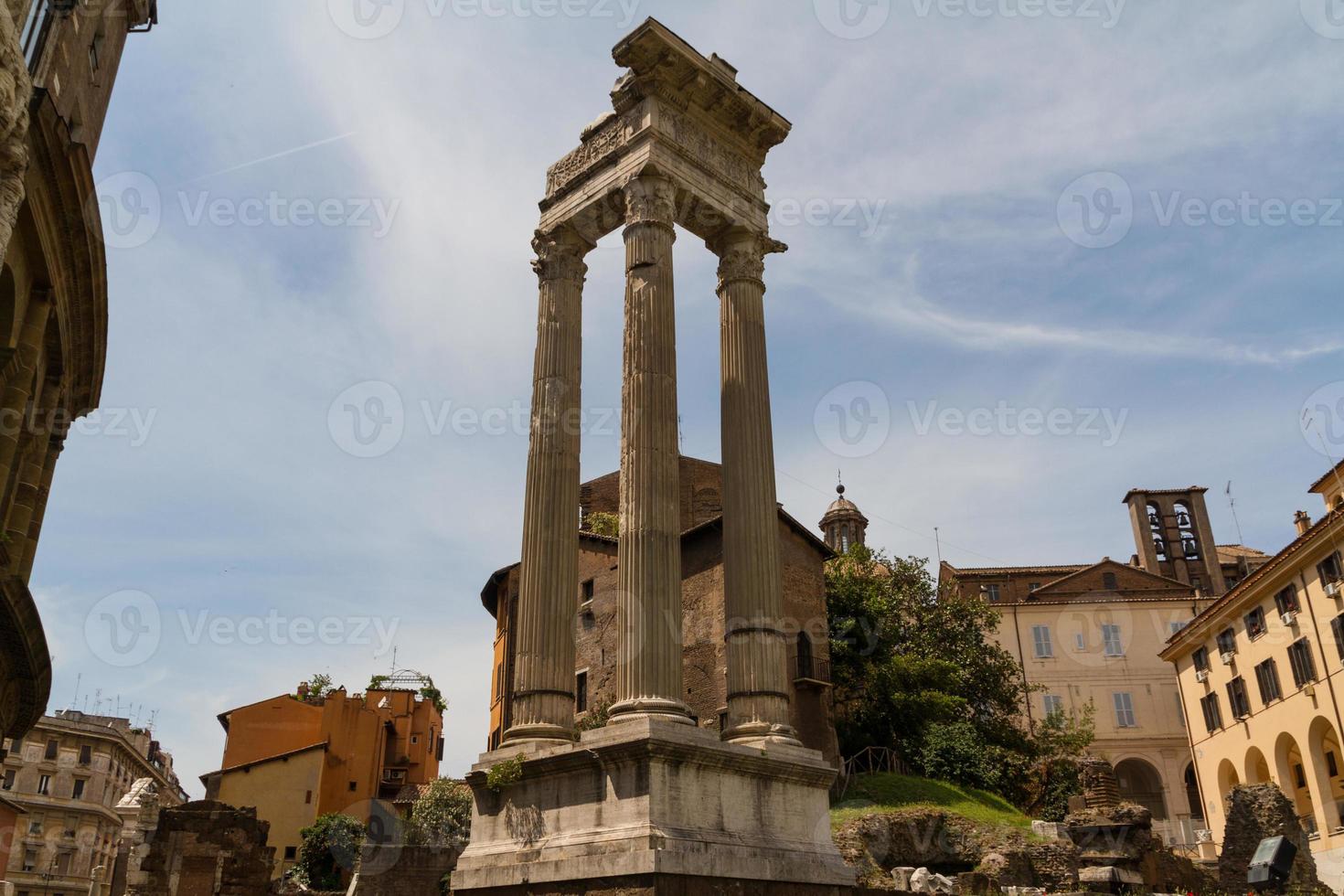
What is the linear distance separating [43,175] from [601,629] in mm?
28368

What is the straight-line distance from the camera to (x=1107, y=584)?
186ft

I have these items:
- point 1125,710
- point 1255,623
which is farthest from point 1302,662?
point 1125,710

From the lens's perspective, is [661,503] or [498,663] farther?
[498,663]

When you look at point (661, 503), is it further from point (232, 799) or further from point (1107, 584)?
point (1107, 584)

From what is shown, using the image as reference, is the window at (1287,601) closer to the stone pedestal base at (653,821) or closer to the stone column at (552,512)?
the stone pedestal base at (653,821)

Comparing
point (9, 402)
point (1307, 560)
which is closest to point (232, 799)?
point (9, 402)

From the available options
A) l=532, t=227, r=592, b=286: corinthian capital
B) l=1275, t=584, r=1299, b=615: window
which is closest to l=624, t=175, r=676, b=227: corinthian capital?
l=532, t=227, r=592, b=286: corinthian capital

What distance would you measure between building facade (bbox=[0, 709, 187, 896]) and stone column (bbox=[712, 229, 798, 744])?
49.0 metres

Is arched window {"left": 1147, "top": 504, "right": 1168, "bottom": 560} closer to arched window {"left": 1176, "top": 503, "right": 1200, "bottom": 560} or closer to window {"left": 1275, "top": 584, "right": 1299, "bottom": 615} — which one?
arched window {"left": 1176, "top": 503, "right": 1200, "bottom": 560}

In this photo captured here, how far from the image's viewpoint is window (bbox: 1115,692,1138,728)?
52375 millimetres

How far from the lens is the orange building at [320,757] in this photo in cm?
4494

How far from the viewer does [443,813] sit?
37.9 meters

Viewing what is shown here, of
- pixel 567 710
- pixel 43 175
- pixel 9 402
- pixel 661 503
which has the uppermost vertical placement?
pixel 43 175

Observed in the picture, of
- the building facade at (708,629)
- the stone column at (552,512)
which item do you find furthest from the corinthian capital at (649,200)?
the building facade at (708,629)
